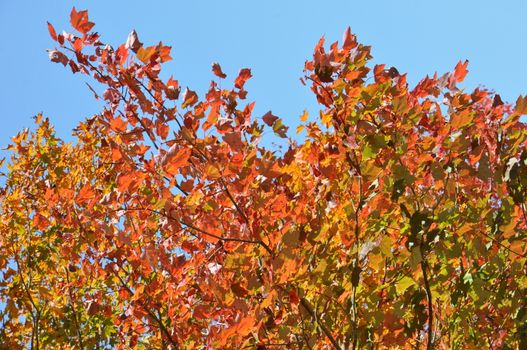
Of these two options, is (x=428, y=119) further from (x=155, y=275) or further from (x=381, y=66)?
(x=155, y=275)

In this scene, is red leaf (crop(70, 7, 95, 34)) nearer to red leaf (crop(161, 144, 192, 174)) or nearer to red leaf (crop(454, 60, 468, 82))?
red leaf (crop(161, 144, 192, 174))

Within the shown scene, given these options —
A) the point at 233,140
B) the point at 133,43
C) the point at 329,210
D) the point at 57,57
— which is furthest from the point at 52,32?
the point at 329,210

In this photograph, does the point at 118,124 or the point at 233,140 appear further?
the point at 118,124

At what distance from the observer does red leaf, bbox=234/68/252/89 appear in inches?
132

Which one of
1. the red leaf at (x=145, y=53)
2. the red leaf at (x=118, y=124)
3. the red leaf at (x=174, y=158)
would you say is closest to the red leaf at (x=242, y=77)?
the red leaf at (x=145, y=53)

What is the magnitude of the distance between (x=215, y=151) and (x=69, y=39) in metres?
1.01

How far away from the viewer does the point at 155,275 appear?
3328mm

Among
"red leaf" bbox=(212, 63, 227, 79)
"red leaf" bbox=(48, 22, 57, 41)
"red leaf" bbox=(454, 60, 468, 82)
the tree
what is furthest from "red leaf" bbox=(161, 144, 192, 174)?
"red leaf" bbox=(454, 60, 468, 82)

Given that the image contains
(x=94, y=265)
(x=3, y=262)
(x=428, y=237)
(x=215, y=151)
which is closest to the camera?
(x=428, y=237)

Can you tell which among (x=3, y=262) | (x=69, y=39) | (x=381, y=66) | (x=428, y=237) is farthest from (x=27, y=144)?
(x=428, y=237)

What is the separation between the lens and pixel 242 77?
3367 millimetres

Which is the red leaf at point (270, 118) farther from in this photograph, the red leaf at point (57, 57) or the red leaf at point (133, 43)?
the red leaf at point (57, 57)

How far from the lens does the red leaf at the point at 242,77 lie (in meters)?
3.36

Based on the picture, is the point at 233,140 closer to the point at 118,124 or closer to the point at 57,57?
the point at 118,124
